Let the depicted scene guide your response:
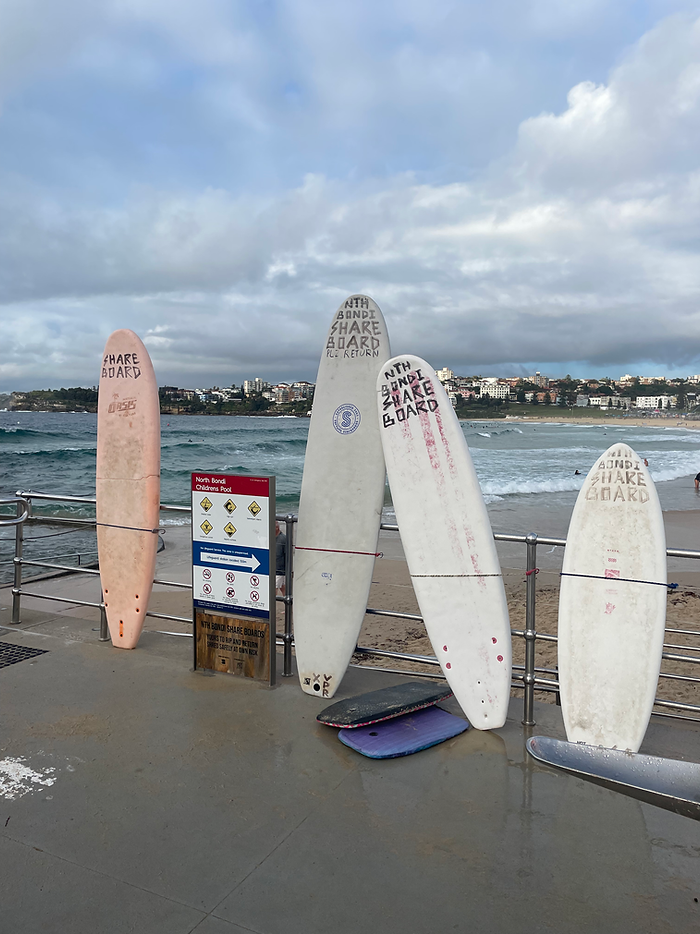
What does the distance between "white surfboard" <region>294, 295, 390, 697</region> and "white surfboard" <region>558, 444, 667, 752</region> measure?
1.10 metres

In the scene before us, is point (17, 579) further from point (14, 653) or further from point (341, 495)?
point (341, 495)

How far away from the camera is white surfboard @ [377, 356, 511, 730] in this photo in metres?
3.22

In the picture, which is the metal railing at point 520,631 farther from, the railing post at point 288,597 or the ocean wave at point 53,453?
the ocean wave at point 53,453

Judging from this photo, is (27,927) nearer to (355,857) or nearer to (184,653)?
(355,857)

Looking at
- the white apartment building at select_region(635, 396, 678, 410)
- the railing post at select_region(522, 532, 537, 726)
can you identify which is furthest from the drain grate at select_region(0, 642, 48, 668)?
the white apartment building at select_region(635, 396, 678, 410)

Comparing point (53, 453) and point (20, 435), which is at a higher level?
point (20, 435)

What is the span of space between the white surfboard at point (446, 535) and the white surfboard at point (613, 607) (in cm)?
33

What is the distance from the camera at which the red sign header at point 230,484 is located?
3630mm

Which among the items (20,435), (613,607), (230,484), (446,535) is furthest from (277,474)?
(613,607)

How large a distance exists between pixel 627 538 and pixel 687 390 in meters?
105

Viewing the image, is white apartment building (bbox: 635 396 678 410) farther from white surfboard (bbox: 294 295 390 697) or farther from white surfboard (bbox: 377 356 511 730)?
white surfboard (bbox: 377 356 511 730)

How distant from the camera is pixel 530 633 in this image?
308 cm

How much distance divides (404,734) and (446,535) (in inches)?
38.6

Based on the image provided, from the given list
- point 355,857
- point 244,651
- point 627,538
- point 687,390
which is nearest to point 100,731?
point 244,651
